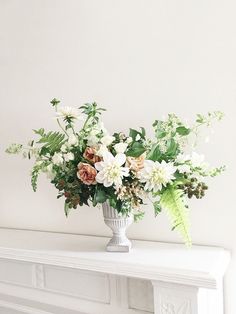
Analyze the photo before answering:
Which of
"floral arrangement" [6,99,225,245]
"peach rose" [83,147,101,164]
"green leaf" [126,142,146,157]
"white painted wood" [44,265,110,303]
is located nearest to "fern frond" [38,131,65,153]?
"floral arrangement" [6,99,225,245]

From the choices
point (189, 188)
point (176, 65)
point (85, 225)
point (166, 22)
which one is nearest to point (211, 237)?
point (189, 188)

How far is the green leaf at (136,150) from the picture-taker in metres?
1.22

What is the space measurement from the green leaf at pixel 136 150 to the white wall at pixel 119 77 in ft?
0.86

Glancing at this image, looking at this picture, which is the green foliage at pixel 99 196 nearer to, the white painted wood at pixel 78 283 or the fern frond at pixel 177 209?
the fern frond at pixel 177 209

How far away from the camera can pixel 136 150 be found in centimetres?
122

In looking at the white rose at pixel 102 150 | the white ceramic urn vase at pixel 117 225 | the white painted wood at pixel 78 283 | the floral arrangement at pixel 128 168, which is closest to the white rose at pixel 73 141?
the floral arrangement at pixel 128 168

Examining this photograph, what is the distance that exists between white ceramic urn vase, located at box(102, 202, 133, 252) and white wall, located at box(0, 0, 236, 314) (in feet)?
0.60

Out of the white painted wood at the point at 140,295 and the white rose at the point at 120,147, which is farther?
the white painted wood at the point at 140,295

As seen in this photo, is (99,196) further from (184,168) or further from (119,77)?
(119,77)

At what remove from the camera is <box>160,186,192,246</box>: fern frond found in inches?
44.6

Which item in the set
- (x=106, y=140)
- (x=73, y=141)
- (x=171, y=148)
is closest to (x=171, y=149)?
(x=171, y=148)

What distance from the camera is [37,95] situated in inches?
68.1

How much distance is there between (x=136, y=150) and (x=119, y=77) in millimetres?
436

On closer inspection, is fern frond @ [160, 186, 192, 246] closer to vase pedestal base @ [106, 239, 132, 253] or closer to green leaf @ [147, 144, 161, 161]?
green leaf @ [147, 144, 161, 161]
